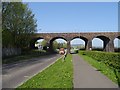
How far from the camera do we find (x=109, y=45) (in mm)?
106500

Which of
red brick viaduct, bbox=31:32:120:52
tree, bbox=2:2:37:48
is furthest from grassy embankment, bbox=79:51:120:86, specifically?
red brick viaduct, bbox=31:32:120:52

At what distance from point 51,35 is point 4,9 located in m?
55.2

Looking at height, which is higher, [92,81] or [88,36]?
[88,36]

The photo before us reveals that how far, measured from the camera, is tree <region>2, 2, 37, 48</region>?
5432 cm

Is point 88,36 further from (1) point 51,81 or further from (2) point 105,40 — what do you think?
(1) point 51,81

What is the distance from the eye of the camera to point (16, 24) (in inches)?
2389

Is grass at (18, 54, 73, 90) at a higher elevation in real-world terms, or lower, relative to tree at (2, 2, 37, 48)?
lower

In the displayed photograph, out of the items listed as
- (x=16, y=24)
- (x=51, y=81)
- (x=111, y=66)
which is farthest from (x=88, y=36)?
(x=51, y=81)

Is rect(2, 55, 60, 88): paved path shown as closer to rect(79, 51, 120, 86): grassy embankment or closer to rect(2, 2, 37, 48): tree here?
rect(79, 51, 120, 86): grassy embankment

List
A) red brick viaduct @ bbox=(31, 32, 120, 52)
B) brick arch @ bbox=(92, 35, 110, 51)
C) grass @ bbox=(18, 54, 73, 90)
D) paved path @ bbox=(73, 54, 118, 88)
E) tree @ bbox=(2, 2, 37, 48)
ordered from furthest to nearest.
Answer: brick arch @ bbox=(92, 35, 110, 51) < red brick viaduct @ bbox=(31, 32, 120, 52) < tree @ bbox=(2, 2, 37, 48) < grass @ bbox=(18, 54, 73, 90) < paved path @ bbox=(73, 54, 118, 88)

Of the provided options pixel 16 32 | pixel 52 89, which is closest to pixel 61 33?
pixel 16 32

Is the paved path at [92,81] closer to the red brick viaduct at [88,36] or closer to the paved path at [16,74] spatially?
the paved path at [16,74]

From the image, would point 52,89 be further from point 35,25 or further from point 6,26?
point 35,25

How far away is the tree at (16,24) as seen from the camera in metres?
54.3
